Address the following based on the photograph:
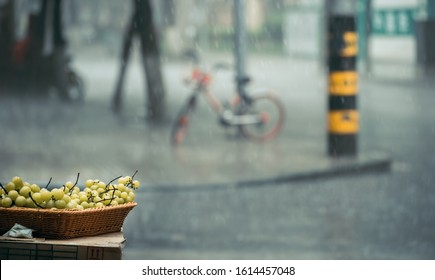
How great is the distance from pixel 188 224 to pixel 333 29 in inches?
153

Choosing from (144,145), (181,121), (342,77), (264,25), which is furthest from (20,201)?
(264,25)

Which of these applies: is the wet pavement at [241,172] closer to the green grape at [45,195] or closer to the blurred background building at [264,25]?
the blurred background building at [264,25]

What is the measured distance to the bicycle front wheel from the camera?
14352 millimetres

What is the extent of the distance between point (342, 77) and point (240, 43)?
1523 mm

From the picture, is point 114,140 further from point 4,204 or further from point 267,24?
point 4,204

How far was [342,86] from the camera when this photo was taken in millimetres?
12820

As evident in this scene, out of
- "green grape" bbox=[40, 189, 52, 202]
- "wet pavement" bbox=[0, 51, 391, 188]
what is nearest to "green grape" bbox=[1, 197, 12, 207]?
"green grape" bbox=[40, 189, 52, 202]

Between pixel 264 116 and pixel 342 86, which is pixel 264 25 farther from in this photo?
pixel 342 86

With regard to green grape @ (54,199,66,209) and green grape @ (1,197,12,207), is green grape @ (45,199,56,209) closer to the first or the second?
green grape @ (54,199,66,209)

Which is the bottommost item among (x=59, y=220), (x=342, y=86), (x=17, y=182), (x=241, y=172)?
(x=241, y=172)

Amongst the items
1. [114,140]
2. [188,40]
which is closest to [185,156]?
[114,140]

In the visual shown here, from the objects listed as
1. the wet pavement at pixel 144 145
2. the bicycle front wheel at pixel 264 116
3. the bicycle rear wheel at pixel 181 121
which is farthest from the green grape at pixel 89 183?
the bicycle front wheel at pixel 264 116

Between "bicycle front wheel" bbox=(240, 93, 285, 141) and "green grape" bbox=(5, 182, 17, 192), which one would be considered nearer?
"green grape" bbox=(5, 182, 17, 192)

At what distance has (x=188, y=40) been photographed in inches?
800
